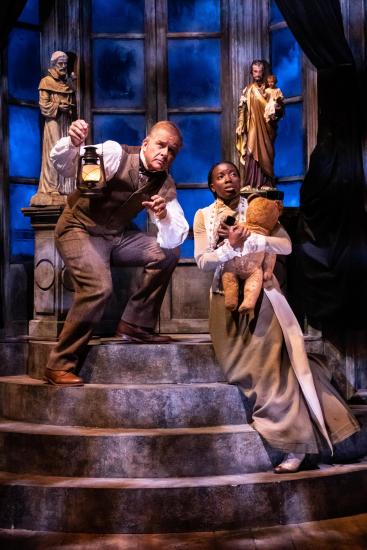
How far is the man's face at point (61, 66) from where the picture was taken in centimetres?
654

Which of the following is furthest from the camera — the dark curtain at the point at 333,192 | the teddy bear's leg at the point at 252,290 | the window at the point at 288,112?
the window at the point at 288,112

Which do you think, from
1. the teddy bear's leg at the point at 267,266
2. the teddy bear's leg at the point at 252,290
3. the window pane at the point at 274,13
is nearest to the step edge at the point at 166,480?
the teddy bear's leg at the point at 252,290

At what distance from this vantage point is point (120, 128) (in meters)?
7.20

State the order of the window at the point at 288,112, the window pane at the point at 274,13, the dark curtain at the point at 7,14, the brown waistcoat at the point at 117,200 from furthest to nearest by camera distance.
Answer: the window pane at the point at 274,13, the window at the point at 288,112, the dark curtain at the point at 7,14, the brown waistcoat at the point at 117,200

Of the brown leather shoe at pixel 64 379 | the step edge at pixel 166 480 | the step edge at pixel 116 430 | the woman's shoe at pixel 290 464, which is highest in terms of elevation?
the brown leather shoe at pixel 64 379

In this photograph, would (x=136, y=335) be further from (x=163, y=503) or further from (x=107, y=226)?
(x=163, y=503)

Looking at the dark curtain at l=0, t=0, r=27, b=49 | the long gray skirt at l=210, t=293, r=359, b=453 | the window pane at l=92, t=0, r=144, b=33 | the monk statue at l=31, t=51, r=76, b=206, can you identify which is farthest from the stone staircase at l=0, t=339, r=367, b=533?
the window pane at l=92, t=0, r=144, b=33

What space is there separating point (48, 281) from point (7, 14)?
5.93 feet

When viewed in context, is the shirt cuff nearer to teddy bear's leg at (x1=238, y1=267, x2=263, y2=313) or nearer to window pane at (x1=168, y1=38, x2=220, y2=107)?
teddy bear's leg at (x1=238, y1=267, x2=263, y2=313)

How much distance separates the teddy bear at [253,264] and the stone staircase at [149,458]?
506 mm

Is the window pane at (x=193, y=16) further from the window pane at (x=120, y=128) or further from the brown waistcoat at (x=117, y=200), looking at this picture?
the brown waistcoat at (x=117, y=200)

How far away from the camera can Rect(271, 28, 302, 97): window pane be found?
22.8 ft

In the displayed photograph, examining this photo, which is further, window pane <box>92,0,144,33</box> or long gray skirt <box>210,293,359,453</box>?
window pane <box>92,0,144,33</box>

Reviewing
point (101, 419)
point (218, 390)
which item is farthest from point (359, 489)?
point (101, 419)
